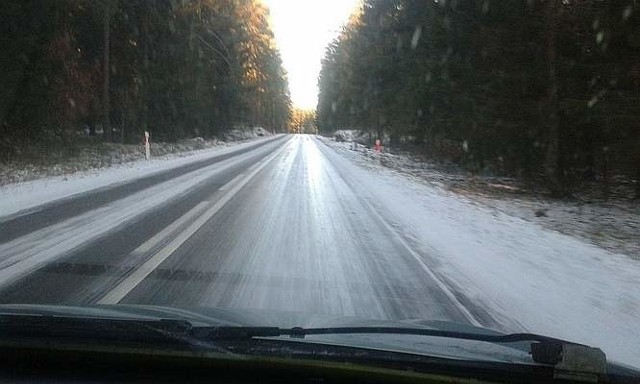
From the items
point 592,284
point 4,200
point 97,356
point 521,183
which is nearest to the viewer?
point 97,356

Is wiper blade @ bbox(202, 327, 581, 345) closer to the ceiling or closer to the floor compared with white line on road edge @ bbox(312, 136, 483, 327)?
closer to the ceiling

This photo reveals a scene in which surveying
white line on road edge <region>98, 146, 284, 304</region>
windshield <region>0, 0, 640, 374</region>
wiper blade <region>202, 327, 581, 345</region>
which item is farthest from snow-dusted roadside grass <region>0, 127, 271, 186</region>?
wiper blade <region>202, 327, 581, 345</region>

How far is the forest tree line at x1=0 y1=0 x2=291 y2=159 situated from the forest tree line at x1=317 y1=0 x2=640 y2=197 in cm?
1407

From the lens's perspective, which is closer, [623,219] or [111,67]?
[623,219]

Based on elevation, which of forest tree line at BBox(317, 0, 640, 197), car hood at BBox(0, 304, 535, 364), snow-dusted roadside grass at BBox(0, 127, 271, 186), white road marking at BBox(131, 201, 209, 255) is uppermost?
forest tree line at BBox(317, 0, 640, 197)

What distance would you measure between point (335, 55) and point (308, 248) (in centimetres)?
7351

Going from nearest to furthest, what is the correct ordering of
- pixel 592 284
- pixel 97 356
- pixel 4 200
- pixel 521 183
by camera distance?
pixel 97 356
pixel 592 284
pixel 4 200
pixel 521 183

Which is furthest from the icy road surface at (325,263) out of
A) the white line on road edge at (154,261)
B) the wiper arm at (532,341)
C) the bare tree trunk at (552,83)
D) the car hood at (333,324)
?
the bare tree trunk at (552,83)

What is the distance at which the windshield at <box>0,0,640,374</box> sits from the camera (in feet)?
22.4

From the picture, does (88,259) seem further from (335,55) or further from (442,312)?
(335,55)

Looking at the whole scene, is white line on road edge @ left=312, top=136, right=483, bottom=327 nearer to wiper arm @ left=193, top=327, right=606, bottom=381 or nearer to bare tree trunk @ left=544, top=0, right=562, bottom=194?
wiper arm @ left=193, top=327, right=606, bottom=381

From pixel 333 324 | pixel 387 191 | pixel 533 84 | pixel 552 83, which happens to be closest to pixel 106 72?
pixel 387 191

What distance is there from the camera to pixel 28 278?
282 inches

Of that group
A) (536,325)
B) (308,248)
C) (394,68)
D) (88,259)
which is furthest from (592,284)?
(394,68)
